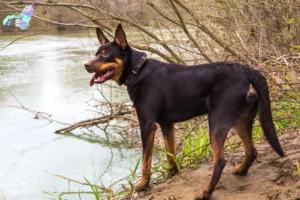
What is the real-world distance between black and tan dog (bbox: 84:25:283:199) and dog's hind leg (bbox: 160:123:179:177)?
0.11 feet

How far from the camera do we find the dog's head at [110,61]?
3666mm

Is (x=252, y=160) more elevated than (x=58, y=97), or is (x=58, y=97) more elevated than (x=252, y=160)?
(x=252, y=160)

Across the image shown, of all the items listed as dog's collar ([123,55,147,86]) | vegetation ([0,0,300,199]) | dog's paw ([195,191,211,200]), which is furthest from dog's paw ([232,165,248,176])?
vegetation ([0,0,300,199])

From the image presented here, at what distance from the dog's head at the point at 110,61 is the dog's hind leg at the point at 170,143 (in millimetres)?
677

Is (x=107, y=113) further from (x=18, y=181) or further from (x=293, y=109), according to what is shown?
(x=293, y=109)

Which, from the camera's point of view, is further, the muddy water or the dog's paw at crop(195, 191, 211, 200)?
the muddy water

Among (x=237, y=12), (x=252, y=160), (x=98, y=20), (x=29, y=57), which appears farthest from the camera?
(x=29, y=57)

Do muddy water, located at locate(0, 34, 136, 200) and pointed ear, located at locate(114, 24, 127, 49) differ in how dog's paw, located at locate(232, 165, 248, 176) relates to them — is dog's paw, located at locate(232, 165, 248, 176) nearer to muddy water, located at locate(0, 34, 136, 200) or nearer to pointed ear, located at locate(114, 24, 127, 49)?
pointed ear, located at locate(114, 24, 127, 49)

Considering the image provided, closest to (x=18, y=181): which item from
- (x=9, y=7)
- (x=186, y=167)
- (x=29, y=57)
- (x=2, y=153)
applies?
(x=2, y=153)

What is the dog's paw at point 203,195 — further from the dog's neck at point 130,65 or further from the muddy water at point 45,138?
the muddy water at point 45,138

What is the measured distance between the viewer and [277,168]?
370 centimetres

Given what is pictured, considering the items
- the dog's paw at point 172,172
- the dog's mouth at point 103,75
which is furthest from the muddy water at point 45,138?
the dog's mouth at point 103,75

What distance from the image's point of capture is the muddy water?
689 centimetres

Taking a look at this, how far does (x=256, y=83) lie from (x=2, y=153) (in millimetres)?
6276
